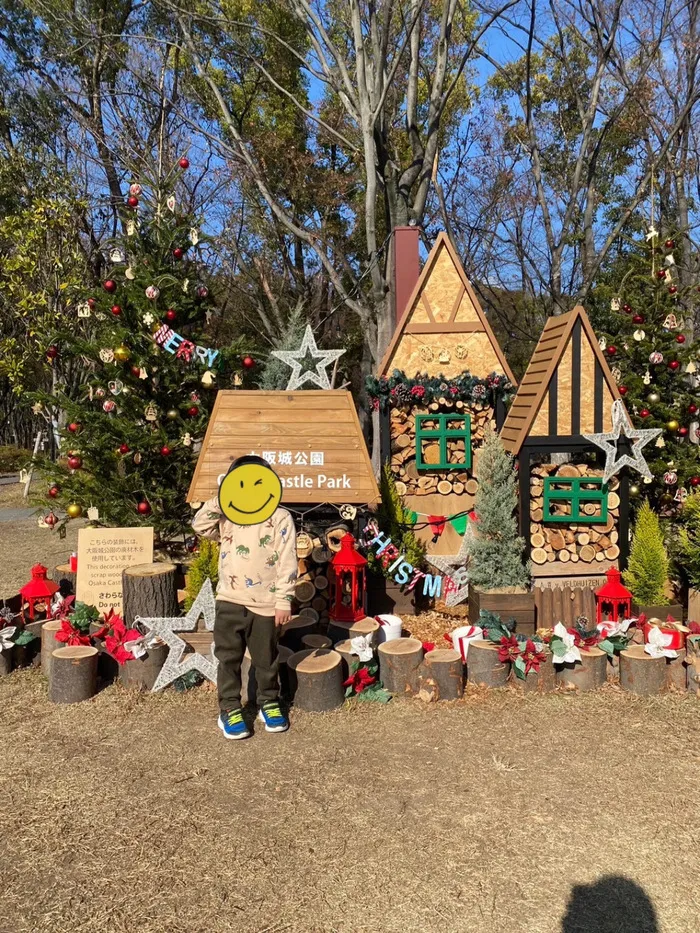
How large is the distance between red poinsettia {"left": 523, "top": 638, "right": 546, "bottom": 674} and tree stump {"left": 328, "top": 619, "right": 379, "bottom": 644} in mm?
1182

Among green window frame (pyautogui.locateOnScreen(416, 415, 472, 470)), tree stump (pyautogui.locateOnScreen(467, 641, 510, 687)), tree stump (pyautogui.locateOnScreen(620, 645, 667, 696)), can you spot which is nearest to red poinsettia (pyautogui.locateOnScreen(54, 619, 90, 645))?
tree stump (pyautogui.locateOnScreen(467, 641, 510, 687))

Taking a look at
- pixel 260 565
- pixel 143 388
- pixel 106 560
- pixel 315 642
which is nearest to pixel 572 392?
pixel 315 642

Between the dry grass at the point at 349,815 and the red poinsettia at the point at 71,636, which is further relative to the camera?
the red poinsettia at the point at 71,636

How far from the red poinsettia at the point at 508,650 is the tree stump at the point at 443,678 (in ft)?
1.11

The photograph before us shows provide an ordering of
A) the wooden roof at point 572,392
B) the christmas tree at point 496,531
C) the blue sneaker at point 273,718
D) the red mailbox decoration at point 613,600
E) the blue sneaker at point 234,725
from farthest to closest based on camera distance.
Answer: the wooden roof at point 572,392
the christmas tree at point 496,531
the red mailbox decoration at point 613,600
the blue sneaker at point 273,718
the blue sneaker at point 234,725

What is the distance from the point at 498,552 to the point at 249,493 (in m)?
2.79

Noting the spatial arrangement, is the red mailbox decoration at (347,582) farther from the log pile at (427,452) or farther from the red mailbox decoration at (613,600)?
the red mailbox decoration at (613,600)

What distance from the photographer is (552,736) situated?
428 centimetres

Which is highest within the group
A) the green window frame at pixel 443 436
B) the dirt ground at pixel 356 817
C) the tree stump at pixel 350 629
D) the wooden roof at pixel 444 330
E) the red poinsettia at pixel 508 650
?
the wooden roof at pixel 444 330

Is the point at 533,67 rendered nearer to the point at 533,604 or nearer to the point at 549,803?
the point at 533,604

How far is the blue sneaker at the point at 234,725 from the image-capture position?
4.26 m

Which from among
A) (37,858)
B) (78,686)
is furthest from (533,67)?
(37,858)

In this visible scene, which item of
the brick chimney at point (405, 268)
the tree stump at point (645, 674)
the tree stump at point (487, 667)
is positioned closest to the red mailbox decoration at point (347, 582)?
the tree stump at point (487, 667)

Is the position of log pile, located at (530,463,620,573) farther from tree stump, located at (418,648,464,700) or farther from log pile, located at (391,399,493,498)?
tree stump, located at (418,648,464,700)
